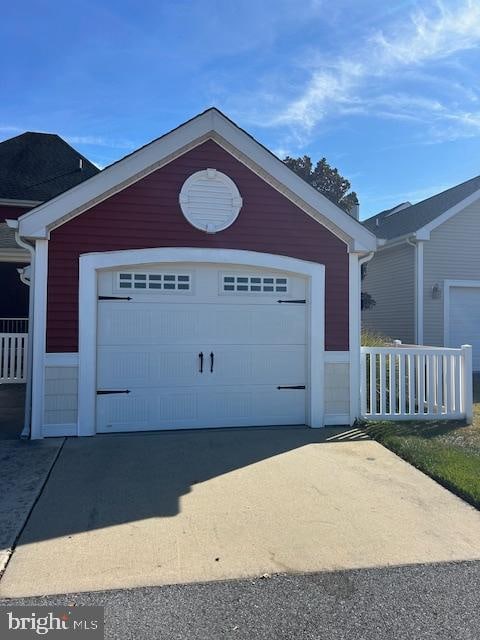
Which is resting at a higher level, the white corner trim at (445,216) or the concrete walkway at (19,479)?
the white corner trim at (445,216)

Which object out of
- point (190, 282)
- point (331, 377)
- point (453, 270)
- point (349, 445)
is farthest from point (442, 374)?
point (453, 270)

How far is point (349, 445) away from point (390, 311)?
9.30 meters

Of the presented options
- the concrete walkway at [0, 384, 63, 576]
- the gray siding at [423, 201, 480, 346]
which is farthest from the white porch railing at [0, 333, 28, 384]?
the gray siding at [423, 201, 480, 346]

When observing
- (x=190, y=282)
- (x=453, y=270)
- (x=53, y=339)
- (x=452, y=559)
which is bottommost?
(x=452, y=559)

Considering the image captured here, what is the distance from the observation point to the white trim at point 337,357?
724cm

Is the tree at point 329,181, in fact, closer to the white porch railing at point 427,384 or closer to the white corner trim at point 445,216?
the white corner trim at point 445,216

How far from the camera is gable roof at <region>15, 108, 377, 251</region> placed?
6328 millimetres

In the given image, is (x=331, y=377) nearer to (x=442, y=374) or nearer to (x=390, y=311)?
(x=442, y=374)

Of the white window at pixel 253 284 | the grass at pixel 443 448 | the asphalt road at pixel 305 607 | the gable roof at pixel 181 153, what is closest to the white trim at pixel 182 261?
the white window at pixel 253 284

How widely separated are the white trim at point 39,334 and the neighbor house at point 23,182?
17.9 feet

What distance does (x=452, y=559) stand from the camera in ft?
11.1

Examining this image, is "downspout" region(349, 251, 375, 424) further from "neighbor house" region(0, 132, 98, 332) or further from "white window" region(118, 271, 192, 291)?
"neighbor house" region(0, 132, 98, 332)

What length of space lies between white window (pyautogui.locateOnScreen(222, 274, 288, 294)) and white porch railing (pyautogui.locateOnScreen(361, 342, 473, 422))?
1.61 meters

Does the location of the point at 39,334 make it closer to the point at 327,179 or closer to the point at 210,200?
the point at 210,200
